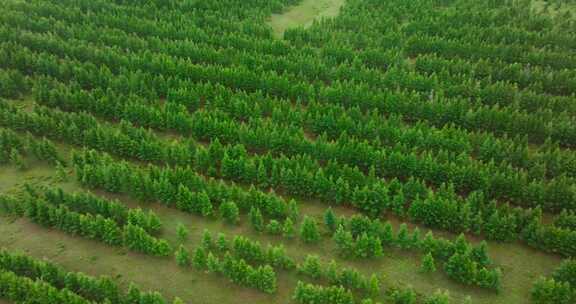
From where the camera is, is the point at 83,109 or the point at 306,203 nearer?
the point at 306,203

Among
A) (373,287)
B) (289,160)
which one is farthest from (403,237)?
(289,160)

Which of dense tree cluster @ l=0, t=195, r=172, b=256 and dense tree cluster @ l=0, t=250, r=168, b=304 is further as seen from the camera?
dense tree cluster @ l=0, t=195, r=172, b=256

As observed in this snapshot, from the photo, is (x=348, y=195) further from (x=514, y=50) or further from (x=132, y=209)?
(x=514, y=50)

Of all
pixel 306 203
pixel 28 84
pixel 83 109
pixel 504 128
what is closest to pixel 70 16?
pixel 28 84

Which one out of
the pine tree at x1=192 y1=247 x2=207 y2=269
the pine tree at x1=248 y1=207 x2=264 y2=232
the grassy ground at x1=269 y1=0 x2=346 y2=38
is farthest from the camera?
the grassy ground at x1=269 y1=0 x2=346 y2=38

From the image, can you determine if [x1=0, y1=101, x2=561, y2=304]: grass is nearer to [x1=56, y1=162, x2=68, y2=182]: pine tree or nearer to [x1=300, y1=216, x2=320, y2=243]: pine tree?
[x1=300, y1=216, x2=320, y2=243]: pine tree

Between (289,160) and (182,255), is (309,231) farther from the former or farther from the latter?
(182,255)

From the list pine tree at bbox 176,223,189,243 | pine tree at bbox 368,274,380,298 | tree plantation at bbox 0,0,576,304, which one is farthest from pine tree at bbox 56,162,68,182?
pine tree at bbox 368,274,380,298
